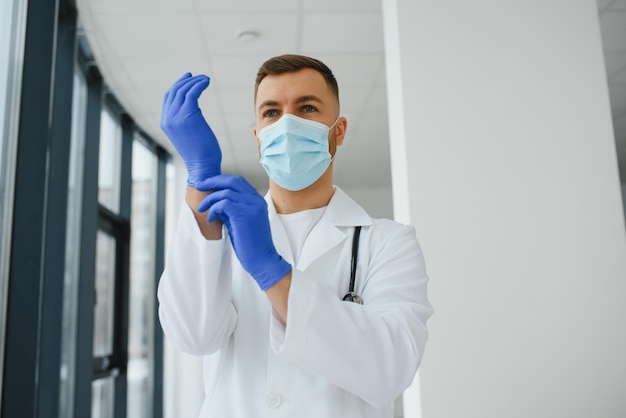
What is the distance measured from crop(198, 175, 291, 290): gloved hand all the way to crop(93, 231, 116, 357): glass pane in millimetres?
3539

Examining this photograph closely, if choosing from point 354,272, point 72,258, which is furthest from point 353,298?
point 72,258

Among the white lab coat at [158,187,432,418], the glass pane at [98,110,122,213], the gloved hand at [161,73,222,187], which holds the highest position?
the glass pane at [98,110,122,213]

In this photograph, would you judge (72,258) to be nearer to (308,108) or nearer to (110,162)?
(110,162)

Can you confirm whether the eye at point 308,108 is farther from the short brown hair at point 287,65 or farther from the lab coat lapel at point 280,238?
the lab coat lapel at point 280,238

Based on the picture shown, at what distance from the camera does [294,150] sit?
3.70 feet

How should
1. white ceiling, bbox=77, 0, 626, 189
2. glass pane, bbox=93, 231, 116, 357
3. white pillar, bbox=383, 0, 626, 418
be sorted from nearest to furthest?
white pillar, bbox=383, 0, 626, 418, white ceiling, bbox=77, 0, 626, 189, glass pane, bbox=93, 231, 116, 357

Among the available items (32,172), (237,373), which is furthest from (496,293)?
(32,172)

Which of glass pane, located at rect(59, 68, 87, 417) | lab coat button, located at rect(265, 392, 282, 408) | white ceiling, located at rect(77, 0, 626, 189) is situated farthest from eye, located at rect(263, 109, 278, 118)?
glass pane, located at rect(59, 68, 87, 417)

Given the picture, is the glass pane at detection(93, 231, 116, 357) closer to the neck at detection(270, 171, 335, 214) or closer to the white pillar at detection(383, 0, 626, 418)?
the white pillar at detection(383, 0, 626, 418)

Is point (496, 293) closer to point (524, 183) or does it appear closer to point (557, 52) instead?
point (524, 183)

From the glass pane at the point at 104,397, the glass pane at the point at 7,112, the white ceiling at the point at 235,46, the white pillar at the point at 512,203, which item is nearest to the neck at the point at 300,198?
the white pillar at the point at 512,203

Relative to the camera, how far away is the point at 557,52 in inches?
93.3

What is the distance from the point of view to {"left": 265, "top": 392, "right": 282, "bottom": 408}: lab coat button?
970mm

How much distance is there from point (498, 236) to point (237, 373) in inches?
59.4
